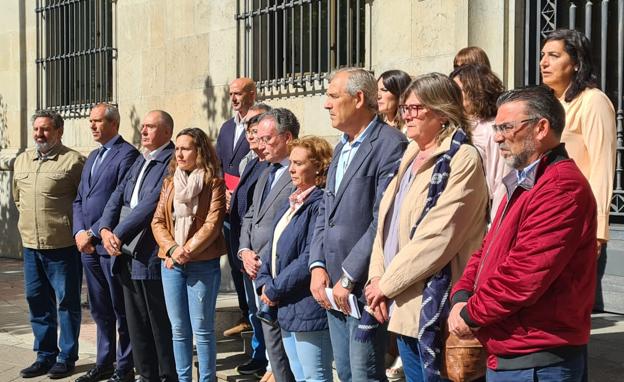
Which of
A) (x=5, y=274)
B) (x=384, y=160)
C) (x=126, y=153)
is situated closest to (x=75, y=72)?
(x=5, y=274)

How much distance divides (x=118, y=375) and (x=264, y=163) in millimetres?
1993

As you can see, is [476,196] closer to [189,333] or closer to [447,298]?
[447,298]

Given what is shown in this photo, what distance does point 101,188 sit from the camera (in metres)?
6.90

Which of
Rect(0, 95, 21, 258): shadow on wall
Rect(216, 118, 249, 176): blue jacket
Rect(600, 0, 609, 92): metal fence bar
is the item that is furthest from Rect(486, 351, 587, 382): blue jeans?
Rect(0, 95, 21, 258): shadow on wall

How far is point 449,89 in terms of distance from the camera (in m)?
4.05

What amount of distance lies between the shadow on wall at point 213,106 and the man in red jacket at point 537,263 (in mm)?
7359

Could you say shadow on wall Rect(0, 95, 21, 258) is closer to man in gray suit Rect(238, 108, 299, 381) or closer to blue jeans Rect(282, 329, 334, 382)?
man in gray suit Rect(238, 108, 299, 381)

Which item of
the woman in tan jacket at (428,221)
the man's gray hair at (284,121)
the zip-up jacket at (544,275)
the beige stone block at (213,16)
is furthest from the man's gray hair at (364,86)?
the beige stone block at (213,16)

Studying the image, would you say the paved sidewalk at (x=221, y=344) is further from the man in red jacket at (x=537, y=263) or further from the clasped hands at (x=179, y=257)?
the man in red jacket at (x=537, y=263)

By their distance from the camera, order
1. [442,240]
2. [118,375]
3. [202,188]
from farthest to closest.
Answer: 1. [118,375]
2. [202,188]
3. [442,240]

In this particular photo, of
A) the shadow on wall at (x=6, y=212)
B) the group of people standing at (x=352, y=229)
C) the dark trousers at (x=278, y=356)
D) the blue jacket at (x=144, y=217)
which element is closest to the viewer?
the group of people standing at (x=352, y=229)

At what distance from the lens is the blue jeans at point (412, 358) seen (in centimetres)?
399

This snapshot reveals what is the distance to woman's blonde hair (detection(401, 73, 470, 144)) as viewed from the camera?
4.02 m

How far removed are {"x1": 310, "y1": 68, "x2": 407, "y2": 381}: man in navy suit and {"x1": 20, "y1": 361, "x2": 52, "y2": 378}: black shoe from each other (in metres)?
3.54
